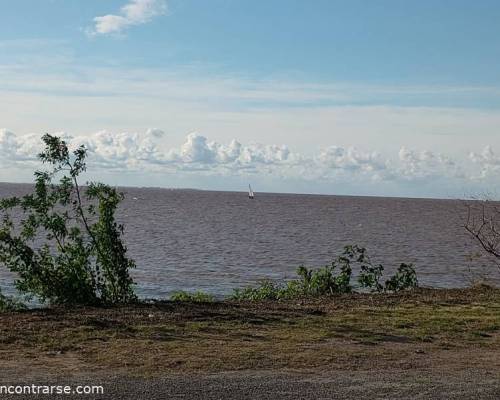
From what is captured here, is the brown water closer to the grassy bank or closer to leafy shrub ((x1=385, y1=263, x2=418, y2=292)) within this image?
leafy shrub ((x1=385, y1=263, x2=418, y2=292))

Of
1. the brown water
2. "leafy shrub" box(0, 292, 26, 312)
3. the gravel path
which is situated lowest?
the brown water

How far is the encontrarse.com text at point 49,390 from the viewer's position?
7.80 meters

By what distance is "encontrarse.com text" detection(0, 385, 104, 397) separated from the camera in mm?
7805

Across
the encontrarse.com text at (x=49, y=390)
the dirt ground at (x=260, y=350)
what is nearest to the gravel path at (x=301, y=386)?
the dirt ground at (x=260, y=350)

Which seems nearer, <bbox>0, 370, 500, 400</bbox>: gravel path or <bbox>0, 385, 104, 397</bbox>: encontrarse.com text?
<bbox>0, 385, 104, 397</bbox>: encontrarse.com text

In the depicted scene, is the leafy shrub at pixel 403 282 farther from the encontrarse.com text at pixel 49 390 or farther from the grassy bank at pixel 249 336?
the encontrarse.com text at pixel 49 390

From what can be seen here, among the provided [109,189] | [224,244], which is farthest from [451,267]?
[109,189]

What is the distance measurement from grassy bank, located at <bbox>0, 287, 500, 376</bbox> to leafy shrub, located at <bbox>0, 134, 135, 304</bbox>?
130 centimetres

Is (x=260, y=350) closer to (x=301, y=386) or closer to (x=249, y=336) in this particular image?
(x=249, y=336)

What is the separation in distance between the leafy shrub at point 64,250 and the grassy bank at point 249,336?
4.25 ft

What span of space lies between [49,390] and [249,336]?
4014 mm

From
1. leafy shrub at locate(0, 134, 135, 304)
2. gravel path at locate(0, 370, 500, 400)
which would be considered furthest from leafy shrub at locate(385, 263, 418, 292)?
gravel path at locate(0, 370, 500, 400)

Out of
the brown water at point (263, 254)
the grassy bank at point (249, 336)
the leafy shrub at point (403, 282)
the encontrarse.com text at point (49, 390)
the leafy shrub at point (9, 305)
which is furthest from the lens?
the brown water at point (263, 254)

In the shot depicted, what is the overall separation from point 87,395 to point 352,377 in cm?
327
